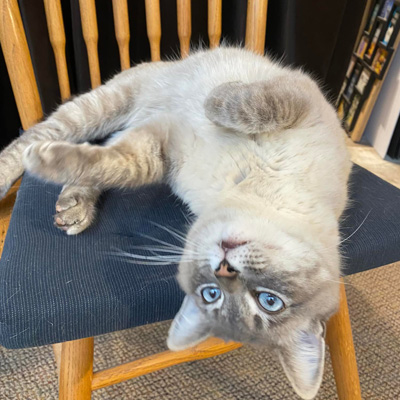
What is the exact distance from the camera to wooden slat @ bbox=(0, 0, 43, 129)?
1.00 m

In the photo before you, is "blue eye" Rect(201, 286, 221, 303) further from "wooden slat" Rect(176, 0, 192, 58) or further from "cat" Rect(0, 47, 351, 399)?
"wooden slat" Rect(176, 0, 192, 58)

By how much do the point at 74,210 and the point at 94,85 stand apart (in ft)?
1.83

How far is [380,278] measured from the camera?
5.50 feet

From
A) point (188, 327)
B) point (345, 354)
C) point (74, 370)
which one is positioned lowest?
point (345, 354)

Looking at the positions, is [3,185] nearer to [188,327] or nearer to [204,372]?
[188,327]

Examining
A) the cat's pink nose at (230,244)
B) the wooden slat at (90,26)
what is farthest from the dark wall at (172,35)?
the cat's pink nose at (230,244)

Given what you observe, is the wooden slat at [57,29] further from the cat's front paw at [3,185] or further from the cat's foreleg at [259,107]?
the cat's foreleg at [259,107]

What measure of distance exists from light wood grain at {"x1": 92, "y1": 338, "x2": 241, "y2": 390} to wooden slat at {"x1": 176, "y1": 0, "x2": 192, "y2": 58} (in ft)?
2.93

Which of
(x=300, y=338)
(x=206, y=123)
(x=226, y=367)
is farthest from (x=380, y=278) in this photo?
(x=206, y=123)

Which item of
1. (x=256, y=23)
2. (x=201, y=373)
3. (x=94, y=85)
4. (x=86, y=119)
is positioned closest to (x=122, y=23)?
(x=94, y=85)

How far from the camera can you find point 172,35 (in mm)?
1676

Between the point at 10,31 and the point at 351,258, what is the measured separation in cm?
104

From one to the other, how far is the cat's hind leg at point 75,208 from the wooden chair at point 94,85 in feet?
0.87

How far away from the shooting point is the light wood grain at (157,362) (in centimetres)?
93
